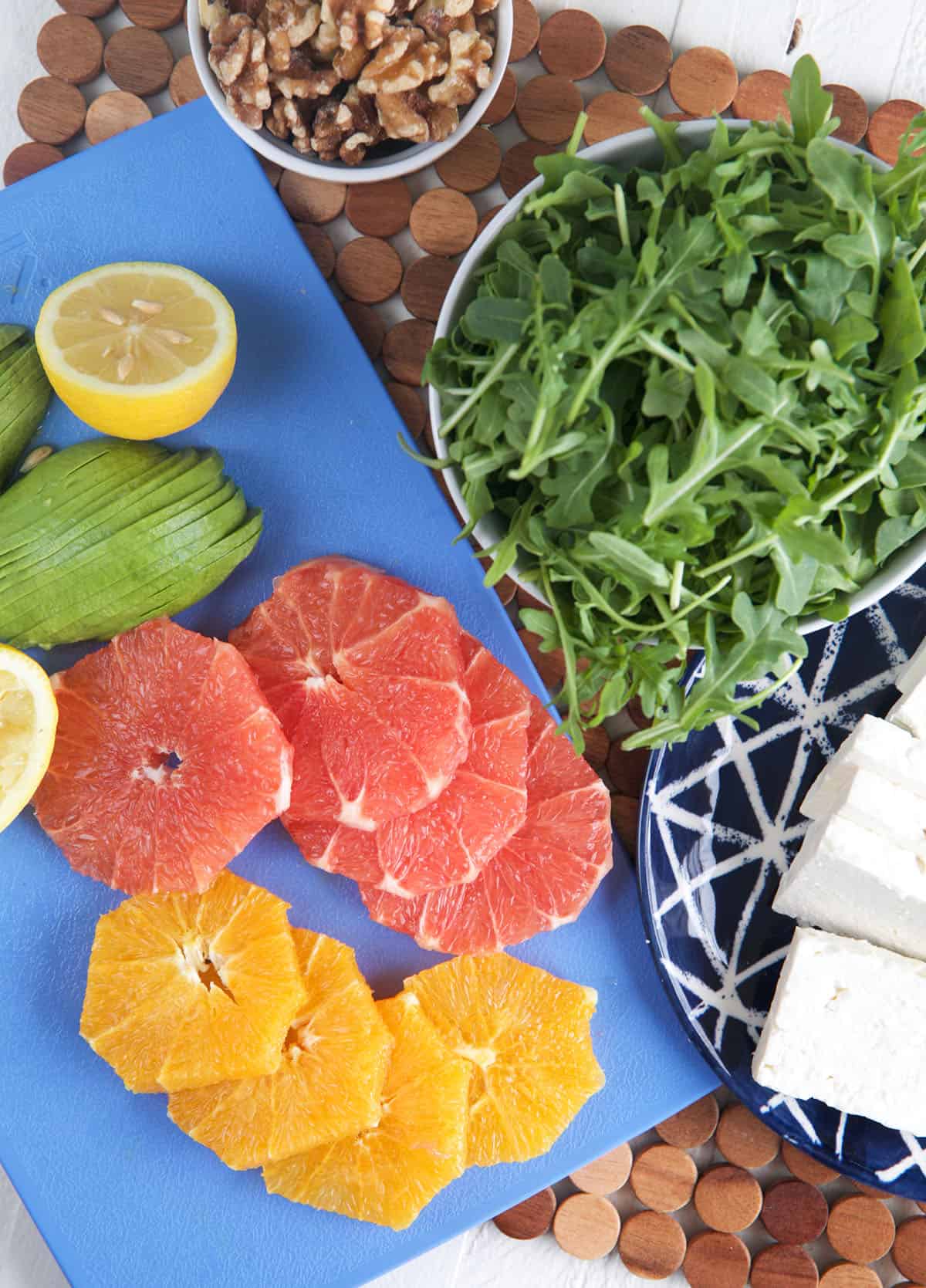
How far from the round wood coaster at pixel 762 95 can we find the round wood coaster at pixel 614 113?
139mm

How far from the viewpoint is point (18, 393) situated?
55.7 inches

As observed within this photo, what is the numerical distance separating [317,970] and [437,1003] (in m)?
0.17

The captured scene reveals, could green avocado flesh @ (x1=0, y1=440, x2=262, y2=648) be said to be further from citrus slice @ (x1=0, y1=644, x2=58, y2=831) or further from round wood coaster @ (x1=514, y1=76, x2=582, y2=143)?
round wood coaster @ (x1=514, y1=76, x2=582, y2=143)

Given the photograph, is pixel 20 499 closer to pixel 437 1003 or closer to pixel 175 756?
pixel 175 756

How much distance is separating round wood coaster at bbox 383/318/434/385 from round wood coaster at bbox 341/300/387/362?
18mm

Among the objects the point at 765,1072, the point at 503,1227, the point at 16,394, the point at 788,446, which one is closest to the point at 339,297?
the point at 16,394

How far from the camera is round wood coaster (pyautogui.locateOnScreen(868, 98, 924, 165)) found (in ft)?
4.79

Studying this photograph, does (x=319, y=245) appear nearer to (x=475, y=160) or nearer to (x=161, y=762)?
(x=475, y=160)

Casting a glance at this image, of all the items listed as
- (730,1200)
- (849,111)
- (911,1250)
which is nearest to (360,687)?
(730,1200)

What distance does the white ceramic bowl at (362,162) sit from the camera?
1.30 metres

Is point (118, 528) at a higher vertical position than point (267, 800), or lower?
higher

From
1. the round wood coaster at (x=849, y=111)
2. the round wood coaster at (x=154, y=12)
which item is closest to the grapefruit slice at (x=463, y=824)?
the round wood coaster at (x=849, y=111)

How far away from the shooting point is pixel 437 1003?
1.46 m

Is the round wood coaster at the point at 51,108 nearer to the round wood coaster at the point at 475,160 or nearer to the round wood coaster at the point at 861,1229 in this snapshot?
the round wood coaster at the point at 475,160
